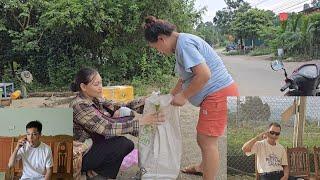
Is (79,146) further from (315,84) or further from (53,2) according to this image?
(53,2)

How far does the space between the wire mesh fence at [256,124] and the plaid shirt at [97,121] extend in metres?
0.52

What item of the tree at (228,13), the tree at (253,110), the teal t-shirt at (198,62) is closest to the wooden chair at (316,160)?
the tree at (253,110)

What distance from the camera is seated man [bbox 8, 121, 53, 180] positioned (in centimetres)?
200

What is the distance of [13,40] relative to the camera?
5.10 m

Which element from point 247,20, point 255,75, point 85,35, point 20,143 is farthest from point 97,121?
point 255,75

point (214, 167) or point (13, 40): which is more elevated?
point (13, 40)

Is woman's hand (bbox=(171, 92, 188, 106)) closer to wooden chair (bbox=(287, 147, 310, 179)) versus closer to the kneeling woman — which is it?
the kneeling woman

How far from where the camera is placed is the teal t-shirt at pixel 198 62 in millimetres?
1882

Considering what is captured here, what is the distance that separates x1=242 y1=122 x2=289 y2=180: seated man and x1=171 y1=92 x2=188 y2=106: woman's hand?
0.43m

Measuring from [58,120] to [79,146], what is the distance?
17 cm

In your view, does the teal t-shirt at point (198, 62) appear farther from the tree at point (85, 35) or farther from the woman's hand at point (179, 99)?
the tree at point (85, 35)

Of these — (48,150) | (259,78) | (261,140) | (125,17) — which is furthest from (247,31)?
(48,150)

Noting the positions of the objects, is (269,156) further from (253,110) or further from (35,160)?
(35,160)

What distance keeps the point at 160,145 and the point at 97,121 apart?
35cm
